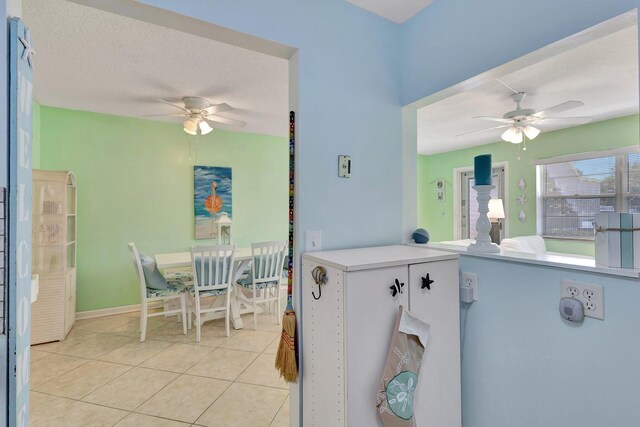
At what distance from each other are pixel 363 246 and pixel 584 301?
93 centimetres

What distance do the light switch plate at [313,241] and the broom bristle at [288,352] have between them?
34 cm

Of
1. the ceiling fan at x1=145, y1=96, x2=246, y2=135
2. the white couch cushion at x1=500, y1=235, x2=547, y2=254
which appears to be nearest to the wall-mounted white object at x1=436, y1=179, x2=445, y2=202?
the white couch cushion at x1=500, y1=235, x2=547, y2=254

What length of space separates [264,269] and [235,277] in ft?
1.31

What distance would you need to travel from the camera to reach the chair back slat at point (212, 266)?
294 centimetres

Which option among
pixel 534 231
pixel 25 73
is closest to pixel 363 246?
pixel 25 73

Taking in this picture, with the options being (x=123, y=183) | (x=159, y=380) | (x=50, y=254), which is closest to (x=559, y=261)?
(x=159, y=380)

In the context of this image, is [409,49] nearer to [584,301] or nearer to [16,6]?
[584,301]

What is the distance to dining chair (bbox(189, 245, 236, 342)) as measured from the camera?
2.94 metres

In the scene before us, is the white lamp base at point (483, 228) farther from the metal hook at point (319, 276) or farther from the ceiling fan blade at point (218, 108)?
the ceiling fan blade at point (218, 108)

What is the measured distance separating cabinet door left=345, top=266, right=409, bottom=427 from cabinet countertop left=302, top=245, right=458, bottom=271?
31mm

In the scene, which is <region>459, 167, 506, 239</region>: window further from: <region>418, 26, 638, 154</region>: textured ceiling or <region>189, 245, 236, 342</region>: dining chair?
<region>189, 245, 236, 342</region>: dining chair

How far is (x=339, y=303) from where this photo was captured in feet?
3.82

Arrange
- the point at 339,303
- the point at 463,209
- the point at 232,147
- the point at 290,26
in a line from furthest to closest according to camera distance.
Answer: the point at 463,209 → the point at 232,147 → the point at 290,26 → the point at 339,303

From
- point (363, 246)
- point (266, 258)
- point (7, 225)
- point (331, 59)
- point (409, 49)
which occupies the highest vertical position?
point (409, 49)
